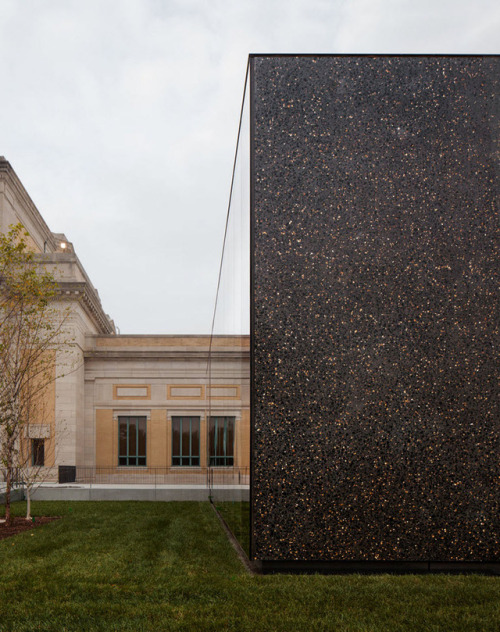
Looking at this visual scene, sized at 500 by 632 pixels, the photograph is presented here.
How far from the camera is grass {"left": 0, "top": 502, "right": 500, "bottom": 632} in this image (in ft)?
16.0

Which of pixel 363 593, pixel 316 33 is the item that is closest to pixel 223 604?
pixel 363 593

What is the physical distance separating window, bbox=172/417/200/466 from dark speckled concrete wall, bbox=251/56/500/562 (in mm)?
32808

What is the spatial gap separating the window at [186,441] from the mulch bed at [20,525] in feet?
76.6

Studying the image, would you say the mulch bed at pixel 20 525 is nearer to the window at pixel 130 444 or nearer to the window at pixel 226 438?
the window at pixel 226 438

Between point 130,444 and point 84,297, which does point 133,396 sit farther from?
point 84,297

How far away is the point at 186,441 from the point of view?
38.9 m

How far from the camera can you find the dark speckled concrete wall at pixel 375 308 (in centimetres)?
661

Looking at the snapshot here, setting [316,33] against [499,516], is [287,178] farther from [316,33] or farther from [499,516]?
[316,33]

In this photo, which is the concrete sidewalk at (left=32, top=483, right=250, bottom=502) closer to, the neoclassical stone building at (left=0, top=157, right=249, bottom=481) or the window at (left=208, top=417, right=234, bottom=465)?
the window at (left=208, top=417, right=234, bottom=465)

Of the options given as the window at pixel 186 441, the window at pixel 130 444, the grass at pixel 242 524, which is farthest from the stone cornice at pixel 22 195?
the grass at pixel 242 524

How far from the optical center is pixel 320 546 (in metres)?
6.52

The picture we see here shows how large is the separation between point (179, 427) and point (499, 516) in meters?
33.7

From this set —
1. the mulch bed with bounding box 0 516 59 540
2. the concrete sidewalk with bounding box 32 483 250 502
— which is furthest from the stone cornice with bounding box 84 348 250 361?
the mulch bed with bounding box 0 516 59 540

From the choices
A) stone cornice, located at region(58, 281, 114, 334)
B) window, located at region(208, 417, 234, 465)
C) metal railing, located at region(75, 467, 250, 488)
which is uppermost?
stone cornice, located at region(58, 281, 114, 334)
